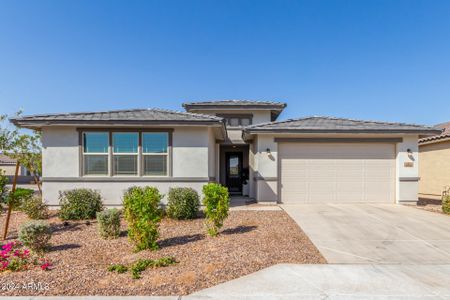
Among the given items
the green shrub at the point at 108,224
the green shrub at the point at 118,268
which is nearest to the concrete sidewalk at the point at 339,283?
the green shrub at the point at 118,268

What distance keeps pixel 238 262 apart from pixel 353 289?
A: 1.93 meters

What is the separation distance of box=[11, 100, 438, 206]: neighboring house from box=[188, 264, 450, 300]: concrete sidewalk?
5765 mm

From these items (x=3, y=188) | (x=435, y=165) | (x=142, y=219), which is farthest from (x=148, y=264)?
(x=435, y=165)

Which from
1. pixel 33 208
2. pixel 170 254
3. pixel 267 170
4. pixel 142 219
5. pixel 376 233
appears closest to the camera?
pixel 170 254

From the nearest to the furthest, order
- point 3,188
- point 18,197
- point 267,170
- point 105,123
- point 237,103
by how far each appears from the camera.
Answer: point 3,188, point 18,197, point 105,123, point 267,170, point 237,103

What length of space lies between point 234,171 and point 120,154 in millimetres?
7337

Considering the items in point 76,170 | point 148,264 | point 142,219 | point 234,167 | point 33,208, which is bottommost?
point 148,264

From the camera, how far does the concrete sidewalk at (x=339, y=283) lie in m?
3.63

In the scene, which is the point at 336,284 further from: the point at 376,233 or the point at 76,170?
the point at 76,170

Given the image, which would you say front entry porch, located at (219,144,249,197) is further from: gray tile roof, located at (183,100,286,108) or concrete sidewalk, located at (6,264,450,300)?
concrete sidewalk, located at (6,264,450,300)

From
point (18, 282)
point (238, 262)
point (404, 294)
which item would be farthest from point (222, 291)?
point (18, 282)

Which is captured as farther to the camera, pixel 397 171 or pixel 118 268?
pixel 397 171

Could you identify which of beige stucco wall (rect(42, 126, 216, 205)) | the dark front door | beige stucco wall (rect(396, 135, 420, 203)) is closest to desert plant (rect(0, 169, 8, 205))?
beige stucco wall (rect(42, 126, 216, 205))

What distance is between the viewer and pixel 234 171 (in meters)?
15.1
